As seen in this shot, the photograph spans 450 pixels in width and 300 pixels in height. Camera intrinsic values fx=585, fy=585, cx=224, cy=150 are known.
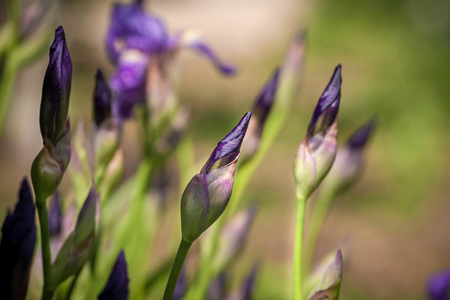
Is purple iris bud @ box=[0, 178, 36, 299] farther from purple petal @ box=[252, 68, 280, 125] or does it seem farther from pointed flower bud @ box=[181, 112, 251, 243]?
purple petal @ box=[252, 68, 280, 125]

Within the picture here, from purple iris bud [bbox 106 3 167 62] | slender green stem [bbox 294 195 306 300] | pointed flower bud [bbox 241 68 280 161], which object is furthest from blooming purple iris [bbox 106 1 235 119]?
slender green stem [bbox 294 195 306 300]

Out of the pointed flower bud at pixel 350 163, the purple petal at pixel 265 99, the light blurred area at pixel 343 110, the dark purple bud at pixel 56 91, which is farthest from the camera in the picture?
the light blurred area at pixel 343 110

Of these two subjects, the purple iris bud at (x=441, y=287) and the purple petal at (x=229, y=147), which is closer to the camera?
the purple petal at (x=229, y=147)

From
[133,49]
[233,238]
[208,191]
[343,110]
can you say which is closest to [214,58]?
[133,49]

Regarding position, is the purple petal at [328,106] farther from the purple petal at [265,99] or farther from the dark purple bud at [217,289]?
the dark purple bud at [217,289]

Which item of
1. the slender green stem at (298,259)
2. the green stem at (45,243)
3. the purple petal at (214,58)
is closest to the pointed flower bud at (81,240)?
the green stem at (45,243)

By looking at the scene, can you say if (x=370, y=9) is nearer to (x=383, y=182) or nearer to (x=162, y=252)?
(x=383, y=182)

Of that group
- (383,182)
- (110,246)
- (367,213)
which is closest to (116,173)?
(110,246)
